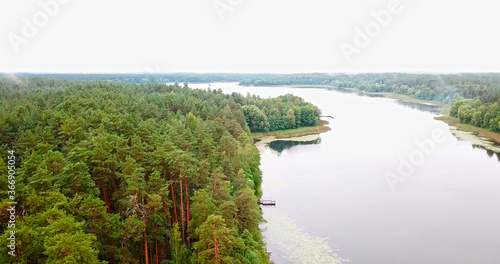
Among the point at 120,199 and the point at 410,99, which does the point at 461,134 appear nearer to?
the point at 410,99

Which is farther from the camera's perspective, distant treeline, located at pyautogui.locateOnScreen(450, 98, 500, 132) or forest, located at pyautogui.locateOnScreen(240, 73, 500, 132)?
forest, located at pyautogui.locateOnScreen(240, 73, 500, 132)

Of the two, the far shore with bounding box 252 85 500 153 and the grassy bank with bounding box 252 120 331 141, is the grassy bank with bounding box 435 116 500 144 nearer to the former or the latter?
the far shore with bounding box 252 85 500 153

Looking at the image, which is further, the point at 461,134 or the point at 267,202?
the point at 461,134

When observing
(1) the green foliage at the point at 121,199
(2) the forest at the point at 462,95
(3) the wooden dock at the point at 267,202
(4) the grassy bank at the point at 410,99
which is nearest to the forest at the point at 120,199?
(1) the green foliage at the point at 121,199

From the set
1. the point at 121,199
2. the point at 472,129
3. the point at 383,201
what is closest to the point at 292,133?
the point at 472,129

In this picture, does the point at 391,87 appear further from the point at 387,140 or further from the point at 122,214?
the point at 122,214

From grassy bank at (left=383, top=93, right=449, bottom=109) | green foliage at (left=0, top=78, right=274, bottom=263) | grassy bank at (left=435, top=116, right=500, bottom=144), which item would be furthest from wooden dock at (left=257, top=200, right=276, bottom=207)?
grassy bank at (left=383, top=93, right=449, bottom=109)
